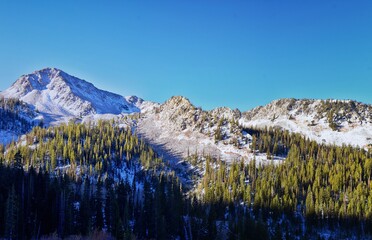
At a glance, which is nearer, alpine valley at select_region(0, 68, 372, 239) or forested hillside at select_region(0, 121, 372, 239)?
alpine valley at select_region(0, 68, 372, 239)

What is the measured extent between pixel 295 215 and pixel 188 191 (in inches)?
2460

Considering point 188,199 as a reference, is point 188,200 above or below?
below

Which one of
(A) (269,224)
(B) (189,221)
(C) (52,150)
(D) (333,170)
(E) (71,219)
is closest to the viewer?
(E) (71,219)

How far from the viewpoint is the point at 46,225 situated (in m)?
97.1

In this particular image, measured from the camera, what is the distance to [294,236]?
11031 cm

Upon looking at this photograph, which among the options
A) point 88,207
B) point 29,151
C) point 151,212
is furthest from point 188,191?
point 29,151

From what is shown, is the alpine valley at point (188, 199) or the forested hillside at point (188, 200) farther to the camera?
the forested hillside at point (188, 200)

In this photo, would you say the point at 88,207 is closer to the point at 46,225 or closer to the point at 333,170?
the point at 46,225

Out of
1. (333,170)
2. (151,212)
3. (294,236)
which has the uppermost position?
(333,170)

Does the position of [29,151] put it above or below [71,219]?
above

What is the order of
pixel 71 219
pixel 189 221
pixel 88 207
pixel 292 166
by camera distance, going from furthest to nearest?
pixel 292 166 < pixel 189 221 < pixel 88 207 < pixel 71 219

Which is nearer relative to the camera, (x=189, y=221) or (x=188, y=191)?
(x=189, y=221)

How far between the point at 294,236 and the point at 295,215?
16085 mm

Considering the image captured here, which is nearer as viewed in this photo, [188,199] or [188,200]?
[188,200]
